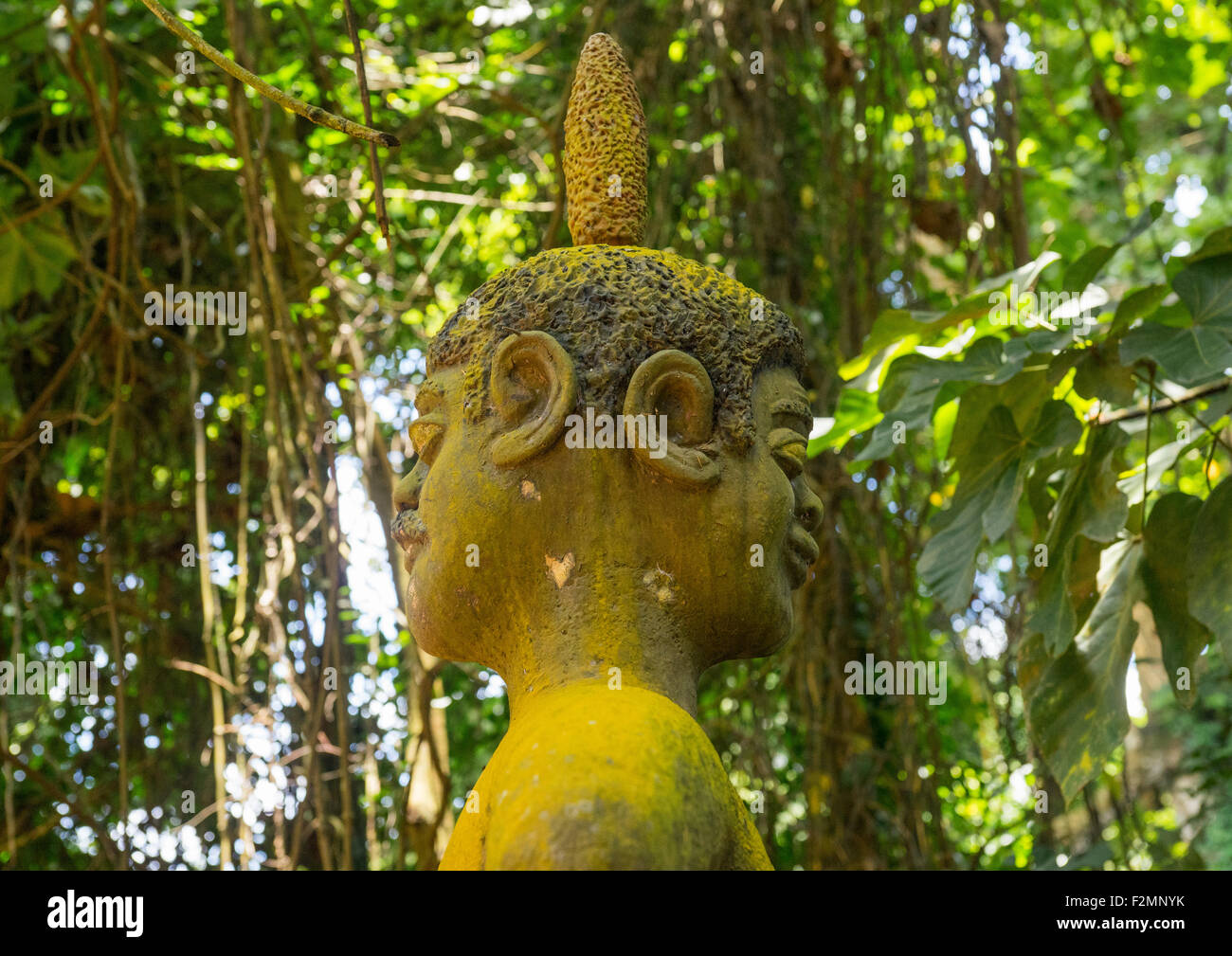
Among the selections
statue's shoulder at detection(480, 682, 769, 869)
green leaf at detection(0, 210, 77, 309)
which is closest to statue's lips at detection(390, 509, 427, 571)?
statue's shoulder at detection(480, 682, 769, 869)

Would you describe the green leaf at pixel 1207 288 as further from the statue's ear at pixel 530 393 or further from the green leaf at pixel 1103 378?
the statue's ear at pixel 530 393

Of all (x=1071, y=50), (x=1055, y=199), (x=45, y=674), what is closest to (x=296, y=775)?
(x=45, y=674)

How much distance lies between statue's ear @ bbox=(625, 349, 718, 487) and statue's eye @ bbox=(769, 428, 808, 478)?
5.0 inches

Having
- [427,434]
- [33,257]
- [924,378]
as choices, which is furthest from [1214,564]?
[33,257]

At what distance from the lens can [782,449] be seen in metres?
1.96

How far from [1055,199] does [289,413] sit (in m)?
3.50

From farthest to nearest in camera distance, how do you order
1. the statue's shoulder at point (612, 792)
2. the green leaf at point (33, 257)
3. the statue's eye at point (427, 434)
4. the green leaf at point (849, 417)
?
1. the green leaf at point (33, 257)
2. the green leaf at point (849, 417)
3. the statue's eye at point (427, 434)
4. the statue's shoulder at point (612, 792)

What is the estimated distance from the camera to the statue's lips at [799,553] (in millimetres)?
1975

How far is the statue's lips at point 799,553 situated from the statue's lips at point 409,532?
570 millimetres

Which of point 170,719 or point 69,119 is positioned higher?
point 69,119

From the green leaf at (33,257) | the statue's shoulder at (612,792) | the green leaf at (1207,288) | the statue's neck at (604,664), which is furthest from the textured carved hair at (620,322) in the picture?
the green leaf at (33,257)

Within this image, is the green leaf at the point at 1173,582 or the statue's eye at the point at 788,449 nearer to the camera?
the statue's eye at the point at 788,449

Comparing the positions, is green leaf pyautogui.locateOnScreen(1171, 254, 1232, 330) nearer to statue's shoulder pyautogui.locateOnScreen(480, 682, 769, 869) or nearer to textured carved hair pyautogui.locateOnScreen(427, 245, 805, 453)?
textured carved hair pyautogui.locateOnScreen(427, 245, 805, 453)

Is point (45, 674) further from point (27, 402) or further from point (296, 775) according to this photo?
point (27, 402)
